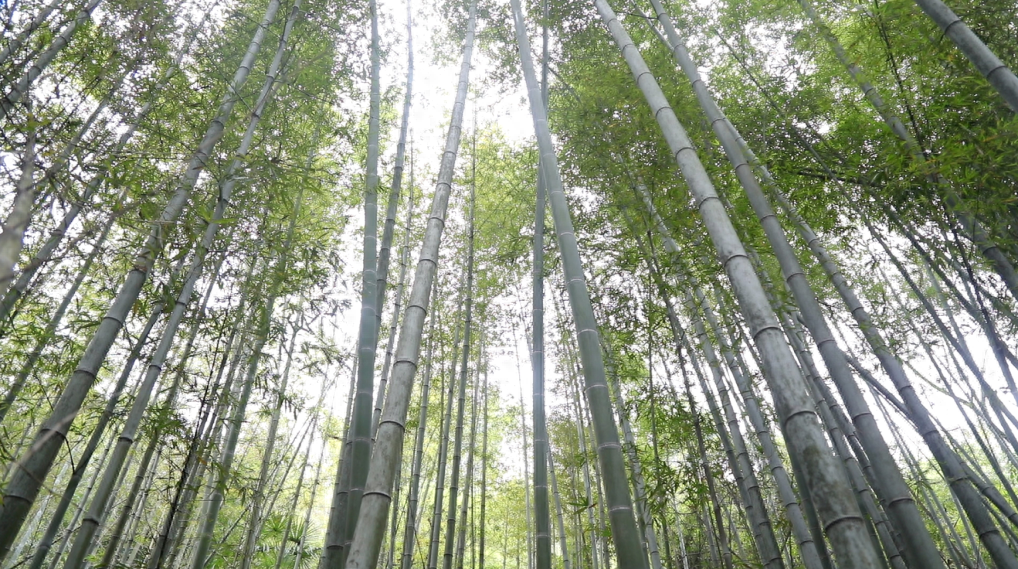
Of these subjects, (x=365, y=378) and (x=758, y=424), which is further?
(x=758, y=424)

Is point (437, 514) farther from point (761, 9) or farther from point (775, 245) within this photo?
point (761, 9)

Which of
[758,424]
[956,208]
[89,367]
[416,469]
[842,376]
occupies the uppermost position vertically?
[956,208]

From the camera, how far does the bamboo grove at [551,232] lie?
78.4 inches

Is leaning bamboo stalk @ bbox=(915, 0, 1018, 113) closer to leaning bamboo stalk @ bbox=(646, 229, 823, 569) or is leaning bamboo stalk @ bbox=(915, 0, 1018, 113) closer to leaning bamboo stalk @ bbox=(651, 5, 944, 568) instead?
leaning bamboo stalk @ bbox=(651, 5, 944, 568)

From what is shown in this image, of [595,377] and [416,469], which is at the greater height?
[416,469]

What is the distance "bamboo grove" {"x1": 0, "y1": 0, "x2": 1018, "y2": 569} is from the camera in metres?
1.99

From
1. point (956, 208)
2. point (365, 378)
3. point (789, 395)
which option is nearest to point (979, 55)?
point (956, 208)

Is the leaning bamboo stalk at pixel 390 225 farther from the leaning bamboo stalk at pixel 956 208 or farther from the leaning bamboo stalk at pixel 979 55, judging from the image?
the leaning bamboo stalk at pixel 956 208

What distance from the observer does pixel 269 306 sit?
348 cm

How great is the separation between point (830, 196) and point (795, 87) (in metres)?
0.91

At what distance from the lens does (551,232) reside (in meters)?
4.78

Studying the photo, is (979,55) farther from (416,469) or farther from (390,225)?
(416,469)

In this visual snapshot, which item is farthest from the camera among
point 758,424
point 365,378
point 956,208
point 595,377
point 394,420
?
point 758,424

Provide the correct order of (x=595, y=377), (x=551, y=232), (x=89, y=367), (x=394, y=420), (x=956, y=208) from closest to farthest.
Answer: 1. (x=394, y=420)
2. (x=89, y=367)
3. (x=595, y=377)
4. (x=956, y=208)
5. (x=551, y=232)
